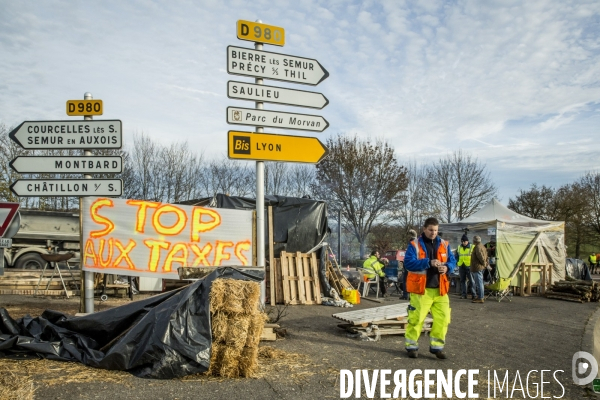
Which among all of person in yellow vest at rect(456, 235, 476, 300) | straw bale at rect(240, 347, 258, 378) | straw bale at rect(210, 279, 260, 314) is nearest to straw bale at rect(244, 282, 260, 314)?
straw bale at rect(210, 279, 260, 314)

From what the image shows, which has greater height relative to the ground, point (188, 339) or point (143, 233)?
point (143, 233)

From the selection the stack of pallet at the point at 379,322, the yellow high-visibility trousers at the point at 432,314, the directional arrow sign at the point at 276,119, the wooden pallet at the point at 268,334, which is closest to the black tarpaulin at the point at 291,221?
the stack of pallet at the point at 379,322

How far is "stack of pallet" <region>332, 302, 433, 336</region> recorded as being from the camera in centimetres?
808

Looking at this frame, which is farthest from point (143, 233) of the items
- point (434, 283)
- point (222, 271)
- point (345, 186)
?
point (345, 186)

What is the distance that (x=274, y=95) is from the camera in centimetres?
867

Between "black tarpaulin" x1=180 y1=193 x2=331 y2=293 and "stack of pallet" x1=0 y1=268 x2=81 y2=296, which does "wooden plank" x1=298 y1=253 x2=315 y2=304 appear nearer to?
"black tarpaulin" x1=180 y1=193 x2=331 y2=293

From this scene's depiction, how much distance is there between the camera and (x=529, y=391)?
524cm

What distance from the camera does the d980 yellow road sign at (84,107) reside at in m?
8.03

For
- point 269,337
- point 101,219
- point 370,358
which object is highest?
point 101,219

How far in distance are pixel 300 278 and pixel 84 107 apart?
7.11 meters

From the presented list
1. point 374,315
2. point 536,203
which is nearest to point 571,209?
point 536,203

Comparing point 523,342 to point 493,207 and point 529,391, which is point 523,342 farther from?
point 493,207

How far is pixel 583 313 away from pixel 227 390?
35.7 ft

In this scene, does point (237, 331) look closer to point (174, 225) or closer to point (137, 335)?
point (137, 335)
